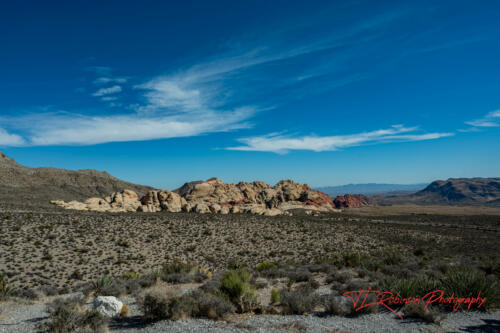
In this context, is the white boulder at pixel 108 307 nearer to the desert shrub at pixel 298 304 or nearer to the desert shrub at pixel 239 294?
the desert shrub at pixel 239 294

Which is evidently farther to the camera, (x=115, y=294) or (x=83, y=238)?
(x=83, y=238)

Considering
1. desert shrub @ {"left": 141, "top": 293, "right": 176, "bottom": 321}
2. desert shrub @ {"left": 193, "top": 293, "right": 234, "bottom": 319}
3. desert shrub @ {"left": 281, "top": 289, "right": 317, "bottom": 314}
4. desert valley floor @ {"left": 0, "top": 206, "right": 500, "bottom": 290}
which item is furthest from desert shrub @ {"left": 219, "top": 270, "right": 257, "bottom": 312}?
desert valley floor @ {"left": 0, "top": 206, "right": 500, "bottom": 290}

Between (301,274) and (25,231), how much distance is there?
25.5 m

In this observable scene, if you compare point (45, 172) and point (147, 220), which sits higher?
point (45, 172)

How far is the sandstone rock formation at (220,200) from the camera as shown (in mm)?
51213

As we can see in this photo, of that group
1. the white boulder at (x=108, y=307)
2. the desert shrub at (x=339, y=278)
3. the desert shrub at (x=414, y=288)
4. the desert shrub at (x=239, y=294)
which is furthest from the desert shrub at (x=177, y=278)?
the desert shrub at (x=414, y=288)

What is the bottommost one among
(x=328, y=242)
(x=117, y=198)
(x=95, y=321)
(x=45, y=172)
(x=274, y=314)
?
(x=328, y=242)

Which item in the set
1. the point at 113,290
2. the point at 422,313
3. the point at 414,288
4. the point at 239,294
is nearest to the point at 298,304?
the point at 239,294

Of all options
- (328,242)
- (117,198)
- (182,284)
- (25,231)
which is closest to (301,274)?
(182,284)

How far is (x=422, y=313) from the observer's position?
301 inches

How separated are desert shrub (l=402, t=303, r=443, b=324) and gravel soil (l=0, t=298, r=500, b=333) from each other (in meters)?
0.17

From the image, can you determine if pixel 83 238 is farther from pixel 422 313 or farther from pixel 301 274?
pixel 422 313

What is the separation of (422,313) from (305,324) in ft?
10.5

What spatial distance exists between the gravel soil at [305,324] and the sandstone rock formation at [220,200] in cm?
4116
